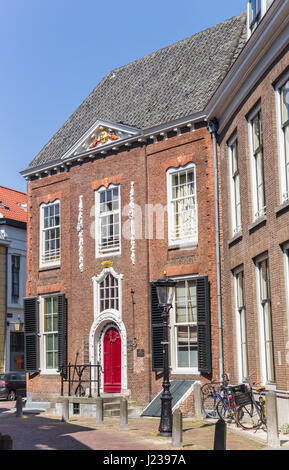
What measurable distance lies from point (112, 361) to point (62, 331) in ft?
7.80

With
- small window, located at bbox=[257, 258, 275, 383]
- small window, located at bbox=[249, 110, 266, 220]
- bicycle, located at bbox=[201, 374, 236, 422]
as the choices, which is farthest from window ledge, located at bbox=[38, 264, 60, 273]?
small window, located at bbox=[257, 258, 275, 383]

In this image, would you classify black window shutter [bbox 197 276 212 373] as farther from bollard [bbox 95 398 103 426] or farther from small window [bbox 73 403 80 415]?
small window [bbox 73 403 80 415]

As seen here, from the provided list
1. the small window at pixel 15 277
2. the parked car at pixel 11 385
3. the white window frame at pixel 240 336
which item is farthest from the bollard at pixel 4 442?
the small window at pixel 15 277

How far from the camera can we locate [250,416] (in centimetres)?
1551

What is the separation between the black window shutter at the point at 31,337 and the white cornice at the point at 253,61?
10.3m

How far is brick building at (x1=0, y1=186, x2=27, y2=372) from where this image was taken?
3538 cm

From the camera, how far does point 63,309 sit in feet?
79.1

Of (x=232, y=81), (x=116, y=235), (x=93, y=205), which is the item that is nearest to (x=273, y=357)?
(x=232, y=81)

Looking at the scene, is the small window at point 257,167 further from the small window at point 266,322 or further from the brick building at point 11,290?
the brick building at point 11,290

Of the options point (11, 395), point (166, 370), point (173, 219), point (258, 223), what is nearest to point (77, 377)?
point (173, 219)

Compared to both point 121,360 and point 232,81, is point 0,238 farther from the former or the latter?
point 232,81

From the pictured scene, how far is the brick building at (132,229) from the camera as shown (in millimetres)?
20578

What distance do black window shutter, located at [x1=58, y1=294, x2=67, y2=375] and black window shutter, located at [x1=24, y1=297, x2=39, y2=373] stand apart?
4.37ft
